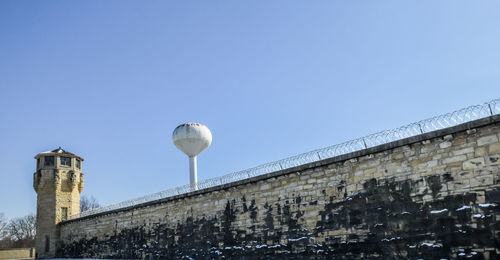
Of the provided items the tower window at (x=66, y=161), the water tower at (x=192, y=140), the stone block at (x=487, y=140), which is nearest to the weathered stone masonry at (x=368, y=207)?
the stone block at (x=487, y=140)

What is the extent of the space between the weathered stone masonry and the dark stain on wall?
2 cm

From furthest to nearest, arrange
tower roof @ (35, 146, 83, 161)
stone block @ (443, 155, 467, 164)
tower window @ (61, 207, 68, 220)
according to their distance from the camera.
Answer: tower roof @ (35, 146, 83, 161), tower window @ (61, 207, 68, 220), stone block @ (443, 155, 467, 164)

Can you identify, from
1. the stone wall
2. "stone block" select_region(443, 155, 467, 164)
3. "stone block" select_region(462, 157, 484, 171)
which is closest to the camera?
"stone block" select_region(462, 157, 484, 171)

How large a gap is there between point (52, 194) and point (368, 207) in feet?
71.4

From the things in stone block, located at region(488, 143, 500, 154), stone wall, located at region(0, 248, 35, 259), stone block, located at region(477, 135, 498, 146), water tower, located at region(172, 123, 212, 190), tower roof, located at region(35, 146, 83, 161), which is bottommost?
stone wall, located at region(0, 248, 35, 259)

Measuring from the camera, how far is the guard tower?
24844 millimetres

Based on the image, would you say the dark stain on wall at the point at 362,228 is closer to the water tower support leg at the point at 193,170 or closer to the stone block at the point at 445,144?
the stone block at the point at 445,144

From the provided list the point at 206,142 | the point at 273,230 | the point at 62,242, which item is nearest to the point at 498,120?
the point at 273,230

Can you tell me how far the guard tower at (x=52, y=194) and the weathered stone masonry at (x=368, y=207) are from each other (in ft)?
42.0

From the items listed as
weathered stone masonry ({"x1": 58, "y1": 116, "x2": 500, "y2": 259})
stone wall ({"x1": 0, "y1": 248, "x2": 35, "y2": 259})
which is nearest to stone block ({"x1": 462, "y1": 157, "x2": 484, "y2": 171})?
weathered stone masonry ({"x1": 58, "y1": 116, "x2": 500, "y2": 259})

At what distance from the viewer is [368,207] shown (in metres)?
9.95

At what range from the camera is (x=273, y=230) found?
1212 centimetres

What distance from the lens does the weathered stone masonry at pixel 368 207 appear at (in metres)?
8.21

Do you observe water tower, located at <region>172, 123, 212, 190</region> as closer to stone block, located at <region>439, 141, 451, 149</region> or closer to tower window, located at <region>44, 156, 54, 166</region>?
tower window, located at <region>44, 156, 54, 166</region>
